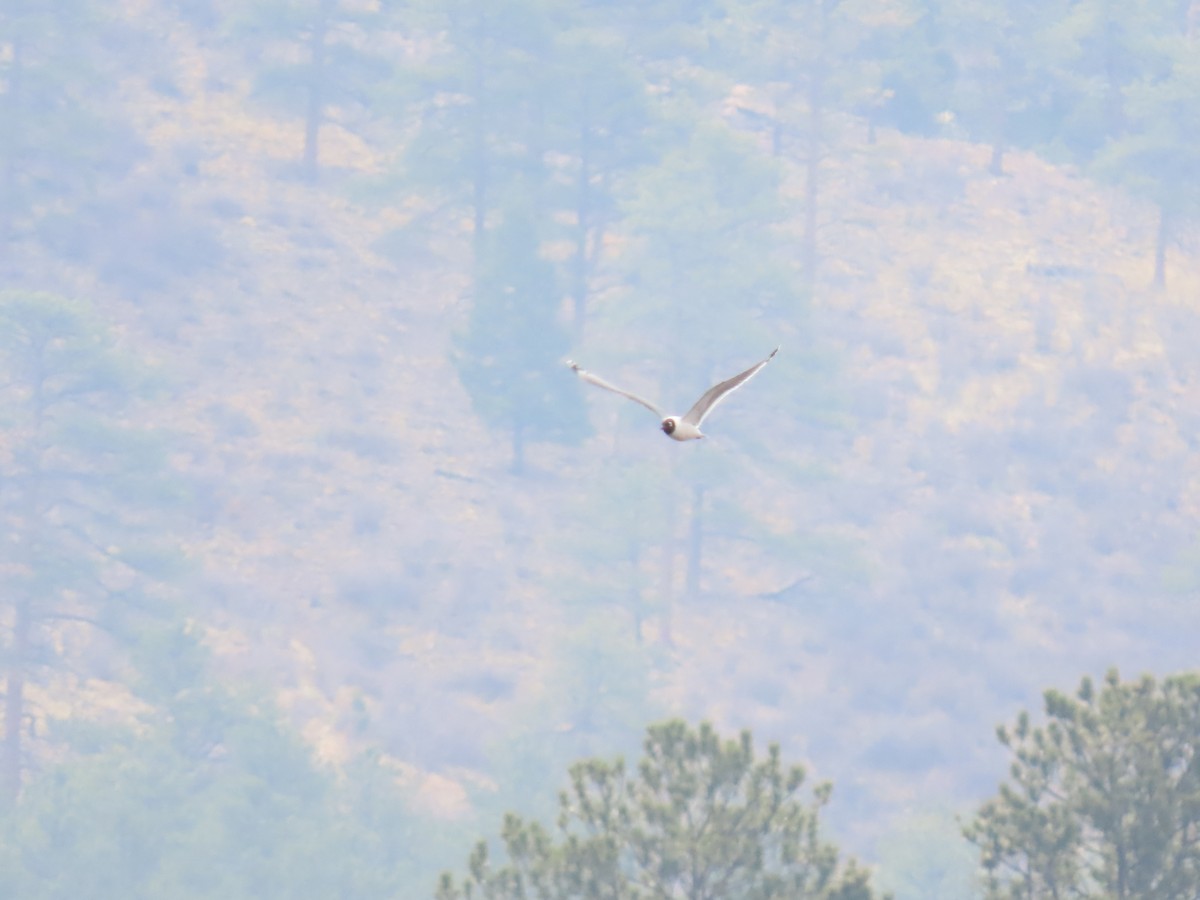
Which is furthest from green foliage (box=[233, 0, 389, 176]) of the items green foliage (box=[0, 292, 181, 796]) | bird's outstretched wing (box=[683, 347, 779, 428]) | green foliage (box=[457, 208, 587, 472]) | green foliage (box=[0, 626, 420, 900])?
bird's outstretched wing (box=[683, 347, 779, 428])

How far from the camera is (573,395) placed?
6569 centimetres

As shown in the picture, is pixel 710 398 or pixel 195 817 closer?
pixel 710 398

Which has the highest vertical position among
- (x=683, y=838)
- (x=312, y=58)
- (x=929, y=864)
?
(x=312, y=58)

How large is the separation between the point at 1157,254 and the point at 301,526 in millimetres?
35726

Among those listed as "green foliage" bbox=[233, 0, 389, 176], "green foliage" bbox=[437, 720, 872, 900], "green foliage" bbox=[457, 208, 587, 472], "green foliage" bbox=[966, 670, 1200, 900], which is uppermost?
"green foliage" bbox=[233, 0, 389, 176]

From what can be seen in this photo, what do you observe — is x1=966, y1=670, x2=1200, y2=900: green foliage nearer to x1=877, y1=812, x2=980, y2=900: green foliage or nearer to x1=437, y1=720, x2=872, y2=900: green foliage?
x1=437, y1=720, x2=872, y2=900: green foliage

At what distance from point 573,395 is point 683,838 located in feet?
153

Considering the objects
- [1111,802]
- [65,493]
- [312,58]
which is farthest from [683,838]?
[312,58]

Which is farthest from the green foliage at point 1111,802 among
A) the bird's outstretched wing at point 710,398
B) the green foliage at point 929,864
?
the green foliage at point 929,864

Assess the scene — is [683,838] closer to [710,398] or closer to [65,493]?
[710,398]

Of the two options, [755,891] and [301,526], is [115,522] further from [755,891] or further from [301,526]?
[755,891]

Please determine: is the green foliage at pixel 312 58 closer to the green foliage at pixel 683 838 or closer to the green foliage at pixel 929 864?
the green foliage at pixel 929 864

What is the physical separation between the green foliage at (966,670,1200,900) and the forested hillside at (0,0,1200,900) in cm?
2397

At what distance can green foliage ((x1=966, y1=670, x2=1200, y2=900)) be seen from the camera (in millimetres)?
18812
